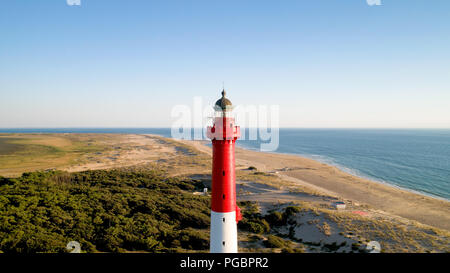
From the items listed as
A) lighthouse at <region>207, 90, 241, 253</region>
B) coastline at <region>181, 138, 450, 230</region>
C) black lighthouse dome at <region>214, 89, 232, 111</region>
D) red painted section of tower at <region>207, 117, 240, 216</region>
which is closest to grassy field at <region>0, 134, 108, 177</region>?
lighthouse at <region>207, 90, 241, 253</region>

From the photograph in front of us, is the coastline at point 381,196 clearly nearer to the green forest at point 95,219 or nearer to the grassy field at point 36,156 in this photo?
the green forest at point 95,219

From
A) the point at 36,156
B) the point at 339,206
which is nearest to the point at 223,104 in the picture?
the point at 339,206

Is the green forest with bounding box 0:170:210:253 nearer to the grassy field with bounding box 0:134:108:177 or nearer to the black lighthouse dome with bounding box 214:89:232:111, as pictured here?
the black lighthouse dome with bounding box 214:89:232:111

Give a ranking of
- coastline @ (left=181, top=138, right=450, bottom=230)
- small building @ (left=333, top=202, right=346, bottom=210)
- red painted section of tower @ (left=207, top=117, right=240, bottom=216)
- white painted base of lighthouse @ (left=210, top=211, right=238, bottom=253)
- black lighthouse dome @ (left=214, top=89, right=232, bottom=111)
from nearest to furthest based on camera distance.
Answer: red painted section of tower @ (left=207, top=117, right=240, bottom=216), black lighthouse dome @ (left=214, top=89, right=232, bottom=111), white painted base of lighthouse @ (left=210, top=211, right=238, bottom=253), small building @ (left=333, top=202, right=346, bottom=210), coastline @ (left=181, top=138, right=450, bottom=230)

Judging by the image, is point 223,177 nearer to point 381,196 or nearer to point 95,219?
point 95,219

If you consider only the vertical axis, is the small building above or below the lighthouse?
below
